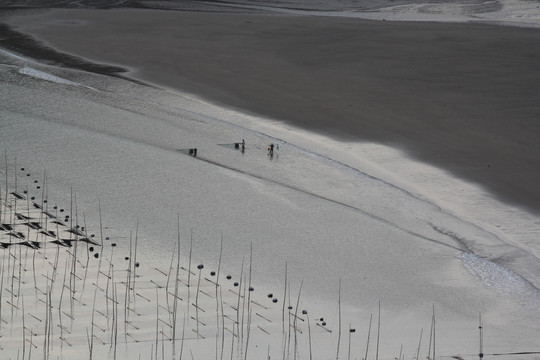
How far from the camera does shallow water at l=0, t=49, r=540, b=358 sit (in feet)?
35.2

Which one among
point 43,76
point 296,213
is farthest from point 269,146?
point 43,76

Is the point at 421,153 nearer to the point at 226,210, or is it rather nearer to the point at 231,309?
the point at 226,210

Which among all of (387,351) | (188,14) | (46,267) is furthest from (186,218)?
(188,14)

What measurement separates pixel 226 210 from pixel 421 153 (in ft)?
15.2

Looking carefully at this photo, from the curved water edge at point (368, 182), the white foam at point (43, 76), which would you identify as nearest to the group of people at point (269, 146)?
the curved water edge at point (368, 182)

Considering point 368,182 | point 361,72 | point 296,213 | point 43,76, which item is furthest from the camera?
point 43,76

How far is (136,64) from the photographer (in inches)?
949

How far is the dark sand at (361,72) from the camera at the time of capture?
1717cm

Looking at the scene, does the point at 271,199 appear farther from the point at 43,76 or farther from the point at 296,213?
the point at 43,76

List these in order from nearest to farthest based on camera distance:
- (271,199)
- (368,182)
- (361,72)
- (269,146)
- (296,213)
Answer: (296,213) < (271,199) < (368,182) < (269,146) < (361,72)

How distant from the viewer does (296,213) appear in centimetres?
1360

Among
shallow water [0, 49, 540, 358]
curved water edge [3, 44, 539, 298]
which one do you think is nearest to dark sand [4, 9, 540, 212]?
curved water edge [3, 44, 539, 298]

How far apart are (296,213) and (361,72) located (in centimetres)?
973

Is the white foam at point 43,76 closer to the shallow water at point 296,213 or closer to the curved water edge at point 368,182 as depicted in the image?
the curved water edge at point 368,182
